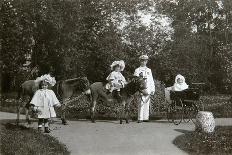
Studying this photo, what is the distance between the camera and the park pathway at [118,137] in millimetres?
10156

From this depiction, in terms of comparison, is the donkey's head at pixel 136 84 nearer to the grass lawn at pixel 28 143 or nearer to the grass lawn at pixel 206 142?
the grass lawn at pixel 206 142

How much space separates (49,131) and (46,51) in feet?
33.4

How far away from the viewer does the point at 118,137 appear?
38.1 feet

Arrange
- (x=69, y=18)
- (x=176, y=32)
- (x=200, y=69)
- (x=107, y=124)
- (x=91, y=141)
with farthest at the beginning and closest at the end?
(x=200, y=69) → (x=176, y=32) → (x=69, y=18) → (x=107, y=124) → (x=91, y=141)

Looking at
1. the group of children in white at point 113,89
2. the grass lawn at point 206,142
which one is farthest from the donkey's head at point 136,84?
the grass lawn at point 206,142

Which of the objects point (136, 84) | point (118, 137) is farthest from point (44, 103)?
point (136, 84)

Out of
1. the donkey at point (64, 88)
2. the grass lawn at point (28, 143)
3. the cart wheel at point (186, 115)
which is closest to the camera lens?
the grass lawn at point (28, 143)

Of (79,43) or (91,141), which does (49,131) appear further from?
(79,43)

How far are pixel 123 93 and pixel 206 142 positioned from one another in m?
4.16

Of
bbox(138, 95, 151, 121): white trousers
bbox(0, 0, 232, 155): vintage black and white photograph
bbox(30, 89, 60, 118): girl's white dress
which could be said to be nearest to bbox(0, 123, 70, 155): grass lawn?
bbox(0, 0, 232, 155): vintage black and white photograph

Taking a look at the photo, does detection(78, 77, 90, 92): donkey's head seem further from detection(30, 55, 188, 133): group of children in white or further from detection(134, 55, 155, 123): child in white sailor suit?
detection(134, 55, 155, 123): child in white sailor suit

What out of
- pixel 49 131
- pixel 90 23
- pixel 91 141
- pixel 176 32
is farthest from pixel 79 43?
pixel 91 141

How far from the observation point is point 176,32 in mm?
24859

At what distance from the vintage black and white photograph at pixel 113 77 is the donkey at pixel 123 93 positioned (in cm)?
3
